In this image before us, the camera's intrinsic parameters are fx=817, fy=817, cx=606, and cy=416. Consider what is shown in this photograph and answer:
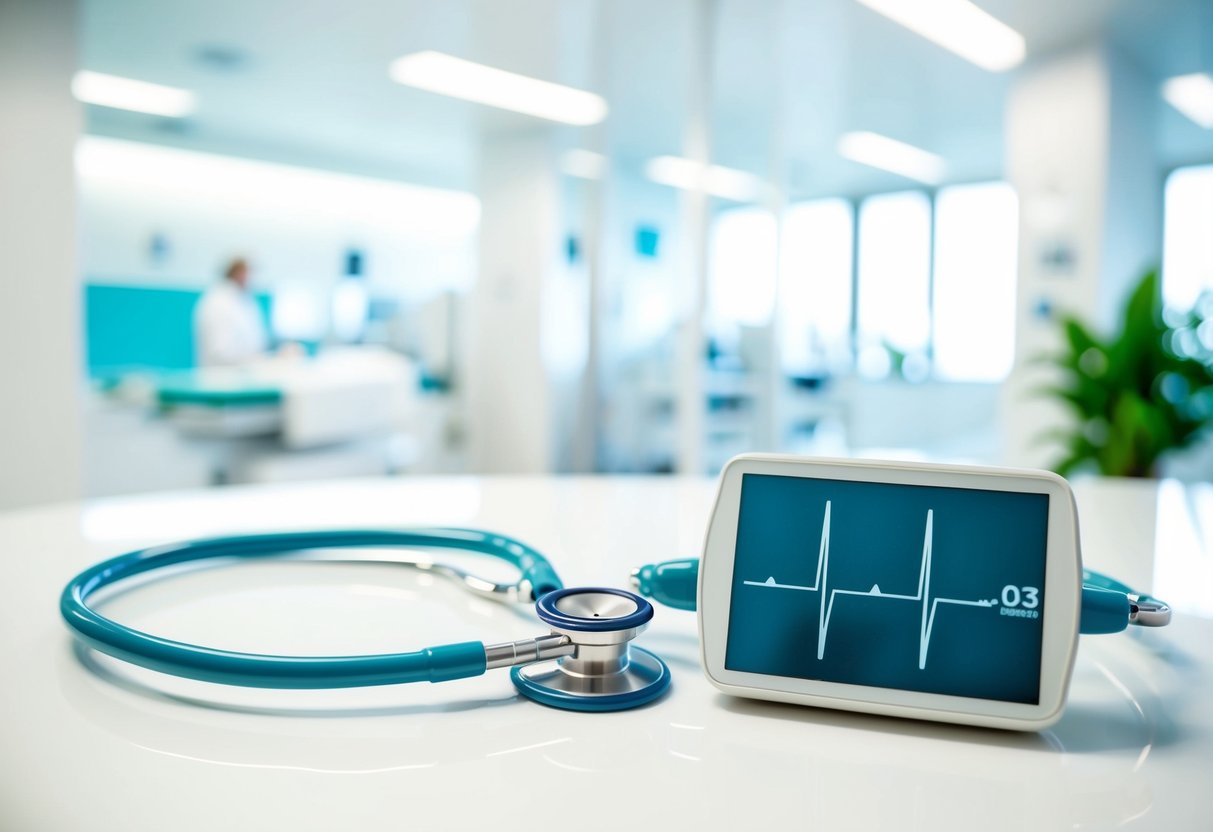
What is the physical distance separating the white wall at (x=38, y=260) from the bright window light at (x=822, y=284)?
5.27 meters

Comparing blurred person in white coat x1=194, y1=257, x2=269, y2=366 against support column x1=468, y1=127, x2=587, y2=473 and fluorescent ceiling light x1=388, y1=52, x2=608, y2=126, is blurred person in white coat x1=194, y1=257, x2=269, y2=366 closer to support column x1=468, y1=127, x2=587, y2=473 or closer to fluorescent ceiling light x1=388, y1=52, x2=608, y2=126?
support column x1=468, y1=127, x2=587, y2=473

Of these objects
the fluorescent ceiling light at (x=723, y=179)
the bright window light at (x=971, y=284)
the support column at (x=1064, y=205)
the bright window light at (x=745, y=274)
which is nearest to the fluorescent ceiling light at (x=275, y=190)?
the fluorescent ceiling light at (x=723, y=179)

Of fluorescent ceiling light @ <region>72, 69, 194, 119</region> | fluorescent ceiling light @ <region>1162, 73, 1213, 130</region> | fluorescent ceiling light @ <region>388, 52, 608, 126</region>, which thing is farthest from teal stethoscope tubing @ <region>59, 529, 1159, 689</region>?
fluorescent ceiling light @ <region>72, 69, 194, 119</region>

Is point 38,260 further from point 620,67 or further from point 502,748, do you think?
point 502,748

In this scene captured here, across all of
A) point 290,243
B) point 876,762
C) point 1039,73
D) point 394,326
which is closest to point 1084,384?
point 1039,73

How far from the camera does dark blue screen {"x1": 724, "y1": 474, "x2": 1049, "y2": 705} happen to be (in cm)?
45

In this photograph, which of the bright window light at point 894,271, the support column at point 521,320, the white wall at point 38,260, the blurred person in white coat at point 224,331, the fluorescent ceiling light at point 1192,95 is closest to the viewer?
the white wall at point 38,260

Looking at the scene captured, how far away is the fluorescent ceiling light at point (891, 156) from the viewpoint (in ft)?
26.6

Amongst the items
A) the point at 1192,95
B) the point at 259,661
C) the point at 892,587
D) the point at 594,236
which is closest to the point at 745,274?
the point at 594,236

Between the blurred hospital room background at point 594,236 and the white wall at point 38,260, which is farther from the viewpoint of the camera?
the blurred hospital room background at point 594,236

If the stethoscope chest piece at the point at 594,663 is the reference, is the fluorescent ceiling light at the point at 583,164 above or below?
above

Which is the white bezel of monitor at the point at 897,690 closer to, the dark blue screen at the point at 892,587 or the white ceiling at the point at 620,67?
the dark blue screen at the point at 892,587

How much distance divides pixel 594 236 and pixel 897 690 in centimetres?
651

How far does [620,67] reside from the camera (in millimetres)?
6148
